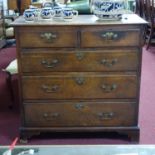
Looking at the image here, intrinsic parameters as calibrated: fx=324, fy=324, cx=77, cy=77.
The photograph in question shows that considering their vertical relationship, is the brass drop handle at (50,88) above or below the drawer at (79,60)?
below

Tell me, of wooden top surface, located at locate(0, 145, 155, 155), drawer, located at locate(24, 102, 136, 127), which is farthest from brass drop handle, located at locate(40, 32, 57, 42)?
wooden top surface, located at locate(0, 145, 155, 155)

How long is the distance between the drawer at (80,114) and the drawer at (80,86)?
6cm

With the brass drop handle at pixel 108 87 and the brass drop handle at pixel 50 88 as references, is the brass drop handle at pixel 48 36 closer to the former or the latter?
the brass drop handle at pixel 50 88

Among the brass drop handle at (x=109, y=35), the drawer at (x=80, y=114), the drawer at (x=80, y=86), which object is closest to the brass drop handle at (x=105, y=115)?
the drawer at (x=80, y=114)

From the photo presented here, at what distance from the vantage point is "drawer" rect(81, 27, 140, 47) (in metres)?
1.97

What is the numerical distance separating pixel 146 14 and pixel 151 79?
2064 millimetres

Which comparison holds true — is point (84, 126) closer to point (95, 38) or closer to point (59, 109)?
point (59, 109)

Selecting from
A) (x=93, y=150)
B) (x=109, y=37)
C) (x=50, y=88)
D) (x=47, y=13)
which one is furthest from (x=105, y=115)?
(x=93, y=150)

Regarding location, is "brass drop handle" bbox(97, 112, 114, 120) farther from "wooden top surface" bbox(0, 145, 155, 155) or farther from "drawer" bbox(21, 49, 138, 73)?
"wooden top surface" bbox(0, 145, 155, 155)

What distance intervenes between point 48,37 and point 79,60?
0.24 m

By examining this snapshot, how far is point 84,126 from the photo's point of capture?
217 centimetres

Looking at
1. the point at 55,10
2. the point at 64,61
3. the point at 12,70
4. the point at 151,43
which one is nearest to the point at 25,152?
the point at 64,61

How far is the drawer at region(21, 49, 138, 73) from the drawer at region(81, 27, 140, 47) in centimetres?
5

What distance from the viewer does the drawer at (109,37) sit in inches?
77.4
